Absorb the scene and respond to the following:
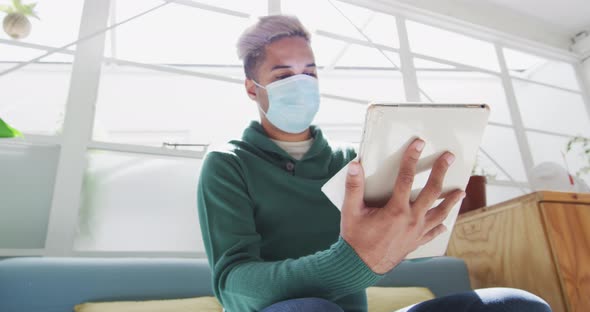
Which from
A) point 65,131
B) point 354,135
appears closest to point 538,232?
point 65,131

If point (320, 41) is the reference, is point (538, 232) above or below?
below

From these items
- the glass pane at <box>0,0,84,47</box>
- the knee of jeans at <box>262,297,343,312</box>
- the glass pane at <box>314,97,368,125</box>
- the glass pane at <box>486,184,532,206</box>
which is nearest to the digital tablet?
the knee of jeans at <box>262,297,343,312</box>

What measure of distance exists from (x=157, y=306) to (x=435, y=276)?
1.12 m

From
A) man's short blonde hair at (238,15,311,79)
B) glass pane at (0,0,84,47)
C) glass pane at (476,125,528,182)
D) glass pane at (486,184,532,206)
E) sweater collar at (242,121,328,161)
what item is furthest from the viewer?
glass pane at (476,125,528,182)

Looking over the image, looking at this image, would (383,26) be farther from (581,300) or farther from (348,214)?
(348,214)

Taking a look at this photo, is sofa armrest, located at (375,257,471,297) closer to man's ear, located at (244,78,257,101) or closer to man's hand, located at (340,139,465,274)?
man's ear, located at (244,78,257,101)

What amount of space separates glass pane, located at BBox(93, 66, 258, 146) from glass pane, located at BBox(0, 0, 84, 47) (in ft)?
0.95

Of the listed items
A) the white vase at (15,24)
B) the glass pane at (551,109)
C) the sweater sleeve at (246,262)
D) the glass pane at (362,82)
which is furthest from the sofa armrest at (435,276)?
the glass pane at (551,109)

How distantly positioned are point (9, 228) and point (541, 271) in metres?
1.99

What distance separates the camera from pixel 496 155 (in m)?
3.35

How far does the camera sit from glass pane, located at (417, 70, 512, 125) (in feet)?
11.6

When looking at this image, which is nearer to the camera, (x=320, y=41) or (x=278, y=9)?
(x=278, y=9)

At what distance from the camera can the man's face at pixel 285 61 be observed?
3.43 ft

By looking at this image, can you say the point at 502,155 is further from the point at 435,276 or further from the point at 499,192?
the point at 435,276
